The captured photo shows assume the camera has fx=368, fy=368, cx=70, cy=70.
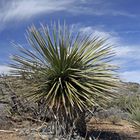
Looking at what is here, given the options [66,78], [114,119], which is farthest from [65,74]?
[114,119]

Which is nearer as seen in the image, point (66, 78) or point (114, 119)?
point (66, 78)

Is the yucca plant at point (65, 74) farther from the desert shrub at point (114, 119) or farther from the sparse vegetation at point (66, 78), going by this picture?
the desert shrub at point (114, 119)

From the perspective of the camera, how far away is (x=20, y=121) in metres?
13.5

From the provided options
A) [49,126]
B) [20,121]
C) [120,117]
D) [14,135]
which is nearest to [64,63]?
[49,126]

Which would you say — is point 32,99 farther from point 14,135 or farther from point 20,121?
point 20,121

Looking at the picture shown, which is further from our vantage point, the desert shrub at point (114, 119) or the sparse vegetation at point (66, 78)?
the desert shrub at point (114, 119)


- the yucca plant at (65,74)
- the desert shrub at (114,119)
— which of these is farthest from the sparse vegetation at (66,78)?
the desert shrub at (114,119)

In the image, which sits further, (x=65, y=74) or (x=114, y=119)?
(x=114, y=119)

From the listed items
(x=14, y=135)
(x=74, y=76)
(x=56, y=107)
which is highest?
(x=74, y=76)

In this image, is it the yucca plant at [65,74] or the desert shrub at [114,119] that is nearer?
the yucca plant at [65,74]

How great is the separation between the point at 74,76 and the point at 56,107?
93 centimetres

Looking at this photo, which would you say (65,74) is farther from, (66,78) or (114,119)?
(114,119)

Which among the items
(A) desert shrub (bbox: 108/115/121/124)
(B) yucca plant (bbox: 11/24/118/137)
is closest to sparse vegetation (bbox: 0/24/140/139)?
(B) yucca plant (bbox: 11/24/118/137)

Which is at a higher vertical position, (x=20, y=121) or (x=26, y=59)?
(x=26, y=59)
